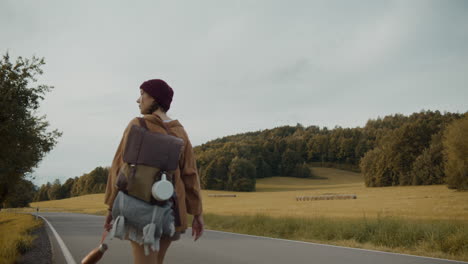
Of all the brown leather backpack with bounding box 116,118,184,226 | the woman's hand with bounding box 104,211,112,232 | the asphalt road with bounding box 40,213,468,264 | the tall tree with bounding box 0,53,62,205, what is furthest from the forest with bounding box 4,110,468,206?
the brown leather backpack with bounding box 116,118,184,226

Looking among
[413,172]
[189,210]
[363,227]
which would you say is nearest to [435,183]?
[413,172]

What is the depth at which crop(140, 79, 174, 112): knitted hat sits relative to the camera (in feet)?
8.86

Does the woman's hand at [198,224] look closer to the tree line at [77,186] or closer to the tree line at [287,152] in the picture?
the tree line at [287,152]

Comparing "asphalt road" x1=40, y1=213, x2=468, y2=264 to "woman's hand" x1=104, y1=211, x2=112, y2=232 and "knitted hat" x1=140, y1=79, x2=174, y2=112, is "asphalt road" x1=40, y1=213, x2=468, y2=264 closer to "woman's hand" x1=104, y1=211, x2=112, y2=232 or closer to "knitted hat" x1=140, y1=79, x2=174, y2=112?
"woman's hand" x1=104, y1=211, x2=112, y2=232

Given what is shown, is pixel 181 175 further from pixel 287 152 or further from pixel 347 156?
pixel 347 156

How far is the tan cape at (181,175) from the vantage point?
8.41ft

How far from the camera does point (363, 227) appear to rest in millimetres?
11234

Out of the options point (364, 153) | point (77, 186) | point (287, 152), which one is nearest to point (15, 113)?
point (364, 153)

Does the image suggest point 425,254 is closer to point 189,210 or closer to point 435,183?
point 189,210

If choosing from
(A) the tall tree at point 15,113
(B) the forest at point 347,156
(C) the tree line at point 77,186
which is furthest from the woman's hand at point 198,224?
(C) the tree line at point 77,186

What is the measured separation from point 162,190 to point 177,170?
350 mm

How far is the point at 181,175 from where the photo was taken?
9.07 ft

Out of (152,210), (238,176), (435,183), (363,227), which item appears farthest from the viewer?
(238,176)

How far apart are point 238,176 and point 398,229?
68.8 metres
